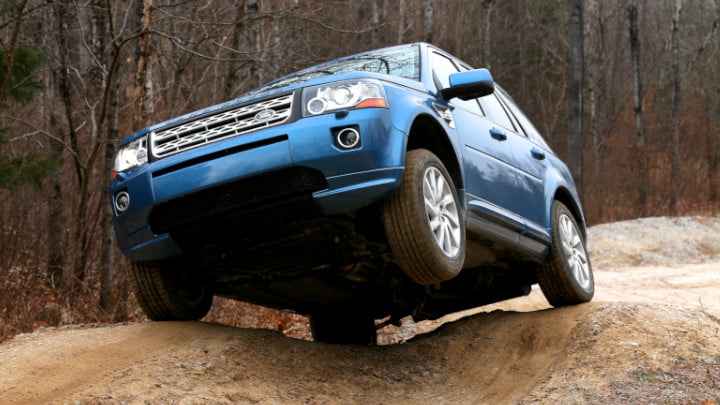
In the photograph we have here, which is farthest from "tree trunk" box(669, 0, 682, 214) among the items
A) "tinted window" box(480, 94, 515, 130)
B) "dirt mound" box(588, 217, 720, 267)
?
"tinted window" box(480, 94, 515, 130)

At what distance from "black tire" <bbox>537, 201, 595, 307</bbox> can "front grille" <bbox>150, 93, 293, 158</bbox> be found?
3102mm

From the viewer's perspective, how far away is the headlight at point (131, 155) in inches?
189

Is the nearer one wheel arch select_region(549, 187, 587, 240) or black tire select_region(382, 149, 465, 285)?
black tire select_region(382, 149, 465, 285)

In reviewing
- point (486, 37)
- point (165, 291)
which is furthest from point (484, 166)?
point (486, 37)

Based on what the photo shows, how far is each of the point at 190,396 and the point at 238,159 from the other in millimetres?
1289

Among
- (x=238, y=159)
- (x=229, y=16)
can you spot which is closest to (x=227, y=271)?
(x=238, y=159)

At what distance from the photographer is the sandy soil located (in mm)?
4273

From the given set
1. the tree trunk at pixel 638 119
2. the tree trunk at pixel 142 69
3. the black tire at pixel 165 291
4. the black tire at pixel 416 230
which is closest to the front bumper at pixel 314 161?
the black tire at pixel 416 230

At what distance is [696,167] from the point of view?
83.1ft

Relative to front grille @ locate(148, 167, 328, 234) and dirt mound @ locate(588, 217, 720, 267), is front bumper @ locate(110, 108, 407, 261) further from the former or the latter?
dirt mound @ locate(588, 217, 720, 267)

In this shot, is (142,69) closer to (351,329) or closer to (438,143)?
(351,329)

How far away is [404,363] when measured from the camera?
5.58 meters

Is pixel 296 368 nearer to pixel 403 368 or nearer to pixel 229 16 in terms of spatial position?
pixel 403 368

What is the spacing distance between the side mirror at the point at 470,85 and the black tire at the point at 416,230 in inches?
33.8
